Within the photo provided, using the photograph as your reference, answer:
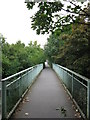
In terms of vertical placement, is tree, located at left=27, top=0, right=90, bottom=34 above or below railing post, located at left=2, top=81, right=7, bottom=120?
above

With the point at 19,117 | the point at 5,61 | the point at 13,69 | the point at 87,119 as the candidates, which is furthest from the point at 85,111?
the point at 13,69

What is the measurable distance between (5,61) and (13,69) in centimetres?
145

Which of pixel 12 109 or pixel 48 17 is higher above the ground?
pixel 48 17

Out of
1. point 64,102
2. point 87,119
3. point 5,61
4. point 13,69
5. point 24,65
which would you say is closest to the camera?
point 87,119

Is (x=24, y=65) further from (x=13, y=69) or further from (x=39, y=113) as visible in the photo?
(x=39, y=113)

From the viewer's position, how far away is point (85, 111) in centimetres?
546

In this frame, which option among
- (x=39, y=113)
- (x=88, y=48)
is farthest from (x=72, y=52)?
(x=39, y=113)

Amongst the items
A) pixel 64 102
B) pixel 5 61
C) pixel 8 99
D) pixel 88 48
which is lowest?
pixel 64 102

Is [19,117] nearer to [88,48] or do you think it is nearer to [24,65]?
[88,48]

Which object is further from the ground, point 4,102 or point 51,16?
point 51,16

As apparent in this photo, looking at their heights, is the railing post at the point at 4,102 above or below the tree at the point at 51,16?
below

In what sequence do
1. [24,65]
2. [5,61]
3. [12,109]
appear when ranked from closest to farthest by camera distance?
[12,109] → [5,61] → [24,65]

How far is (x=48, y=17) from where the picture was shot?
5.25m

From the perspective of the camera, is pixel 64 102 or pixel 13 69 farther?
pixel 13 69
